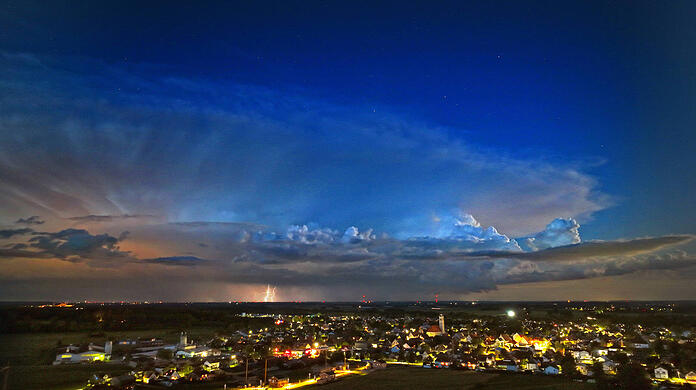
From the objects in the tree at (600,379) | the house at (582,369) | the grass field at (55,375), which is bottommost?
the house at (582,369)

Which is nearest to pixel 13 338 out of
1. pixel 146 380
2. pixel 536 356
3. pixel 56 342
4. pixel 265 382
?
pixel 56 342

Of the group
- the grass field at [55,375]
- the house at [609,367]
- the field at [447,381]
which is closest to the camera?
the grass field at [55,375]

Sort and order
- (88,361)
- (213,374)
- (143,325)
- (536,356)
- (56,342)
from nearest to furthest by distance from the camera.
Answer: (213,374), (88,361), (536,356), (56,342), (143,325)

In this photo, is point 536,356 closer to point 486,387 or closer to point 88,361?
point 486,387

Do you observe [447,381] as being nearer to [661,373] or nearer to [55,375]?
[661,373]

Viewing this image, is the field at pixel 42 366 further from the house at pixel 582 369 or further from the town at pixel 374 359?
the house at pixel 582 369

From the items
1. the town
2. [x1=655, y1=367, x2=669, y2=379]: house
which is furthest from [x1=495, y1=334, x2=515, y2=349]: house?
[x1=655, y1=367, x2=669, y2=379]: house

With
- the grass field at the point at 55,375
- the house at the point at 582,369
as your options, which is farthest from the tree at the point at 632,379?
the grass field at the point at 55,375

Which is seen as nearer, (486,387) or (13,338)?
(486,387)

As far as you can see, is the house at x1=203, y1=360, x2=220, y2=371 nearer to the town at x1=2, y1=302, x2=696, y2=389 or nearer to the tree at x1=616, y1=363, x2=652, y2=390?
the town at x1=2, y1=302, x2=696, y2=389
